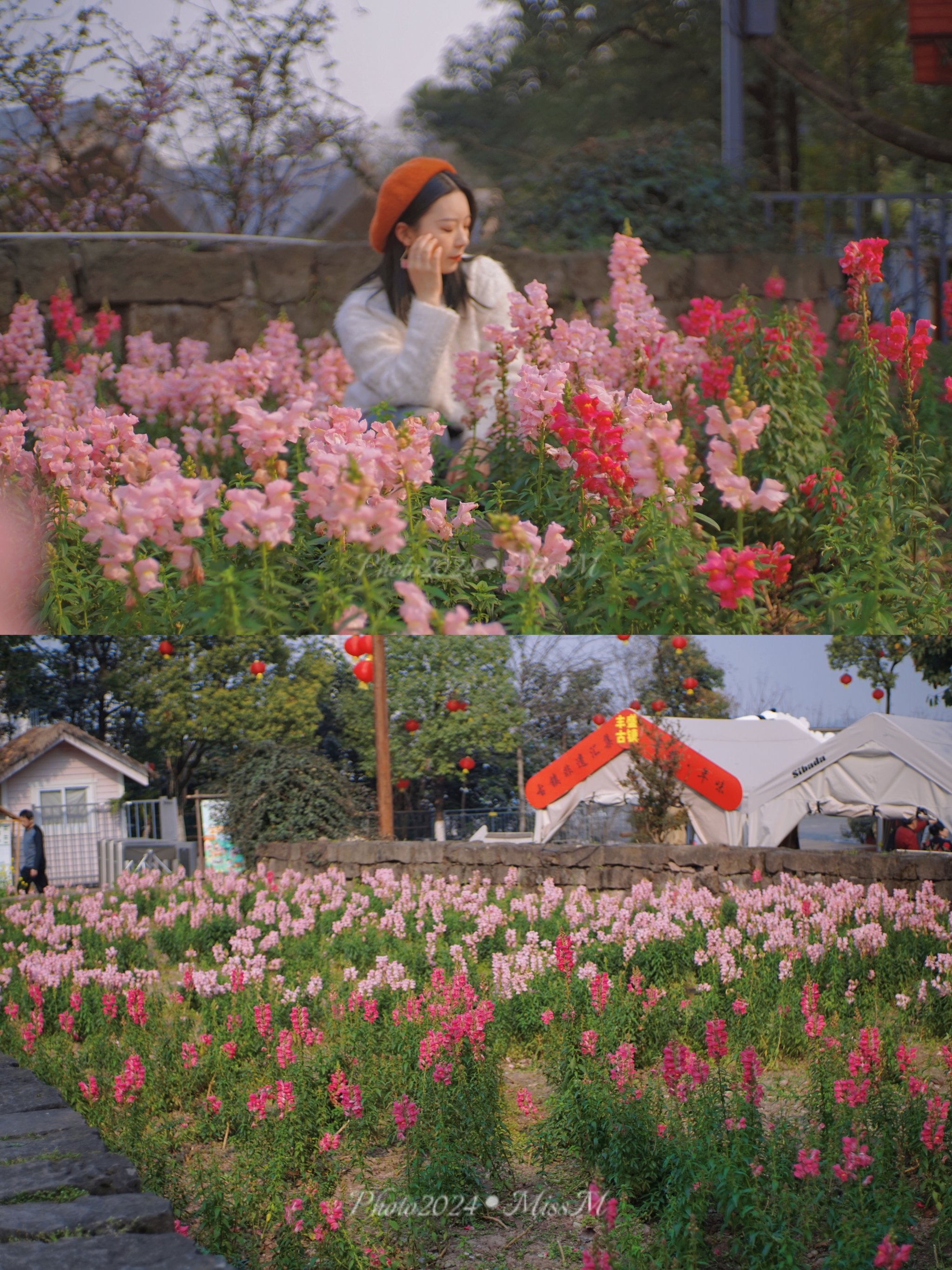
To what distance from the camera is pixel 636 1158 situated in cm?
193

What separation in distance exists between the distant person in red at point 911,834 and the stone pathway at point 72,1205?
1.44 m

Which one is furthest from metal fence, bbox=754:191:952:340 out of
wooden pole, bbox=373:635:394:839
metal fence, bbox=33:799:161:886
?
metal fence, bbox=33:799:161:886

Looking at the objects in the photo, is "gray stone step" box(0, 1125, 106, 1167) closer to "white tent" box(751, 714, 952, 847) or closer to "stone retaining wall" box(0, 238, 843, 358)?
"white tent" box(751, 714, 952, 847)

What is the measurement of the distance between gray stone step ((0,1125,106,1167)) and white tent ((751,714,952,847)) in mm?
1311

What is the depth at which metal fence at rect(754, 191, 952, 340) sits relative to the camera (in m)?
3.31

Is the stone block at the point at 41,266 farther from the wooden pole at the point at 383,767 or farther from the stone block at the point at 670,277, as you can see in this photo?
the wooden pole at the point at 383,767

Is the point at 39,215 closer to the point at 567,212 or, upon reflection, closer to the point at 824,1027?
the point at 567,212

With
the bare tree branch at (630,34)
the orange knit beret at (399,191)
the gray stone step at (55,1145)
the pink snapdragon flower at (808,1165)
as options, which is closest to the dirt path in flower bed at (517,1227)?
the pink snapdragon flower at (808,1165)

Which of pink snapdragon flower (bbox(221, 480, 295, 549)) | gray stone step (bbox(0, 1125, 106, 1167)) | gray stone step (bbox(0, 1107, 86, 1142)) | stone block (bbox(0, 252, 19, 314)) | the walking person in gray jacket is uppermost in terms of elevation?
stone block (bbox(0, 252, 19, 314))

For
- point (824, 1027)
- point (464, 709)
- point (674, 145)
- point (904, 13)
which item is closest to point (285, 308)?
point (674, 145)

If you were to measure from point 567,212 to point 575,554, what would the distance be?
1859 mm

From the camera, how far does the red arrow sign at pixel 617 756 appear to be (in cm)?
224

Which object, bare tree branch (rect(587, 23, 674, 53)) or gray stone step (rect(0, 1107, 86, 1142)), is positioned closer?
gray stone step (rect(0, 1107, 86, 1142))

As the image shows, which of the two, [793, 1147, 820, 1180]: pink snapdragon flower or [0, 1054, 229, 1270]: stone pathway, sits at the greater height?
[0, 1054, 229, 1270]: stone pathway
